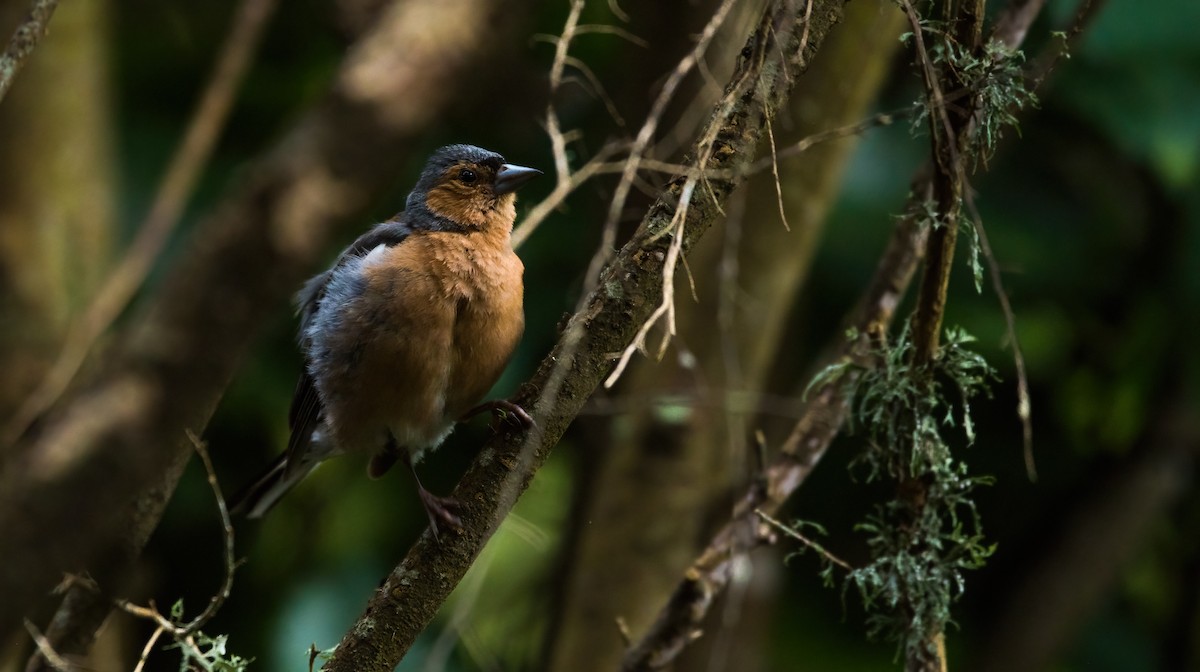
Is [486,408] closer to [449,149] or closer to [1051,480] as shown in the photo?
[449,149]

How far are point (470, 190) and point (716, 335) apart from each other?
3.83ft

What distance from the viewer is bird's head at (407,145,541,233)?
4.20 meters

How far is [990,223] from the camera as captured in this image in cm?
573

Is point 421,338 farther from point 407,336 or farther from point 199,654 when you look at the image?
point 199,654

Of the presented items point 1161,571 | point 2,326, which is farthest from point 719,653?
point 1161,571

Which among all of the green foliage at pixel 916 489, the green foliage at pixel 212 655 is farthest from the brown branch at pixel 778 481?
the green foliage at pixel 212 655

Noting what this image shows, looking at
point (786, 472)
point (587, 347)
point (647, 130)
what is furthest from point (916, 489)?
point (647, 130)

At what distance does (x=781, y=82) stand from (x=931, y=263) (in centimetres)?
48

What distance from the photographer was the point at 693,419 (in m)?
4.85

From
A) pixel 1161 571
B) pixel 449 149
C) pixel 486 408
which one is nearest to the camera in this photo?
pixel 486 408

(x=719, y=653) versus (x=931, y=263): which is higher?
(x=931, y=263)

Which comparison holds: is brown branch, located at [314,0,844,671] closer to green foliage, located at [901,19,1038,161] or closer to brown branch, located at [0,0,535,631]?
green foliage, located at [901,19,1038,161]

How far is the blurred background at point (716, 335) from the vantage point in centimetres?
483

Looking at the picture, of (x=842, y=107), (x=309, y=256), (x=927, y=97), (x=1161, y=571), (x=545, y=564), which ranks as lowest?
(x=545, y=564)
